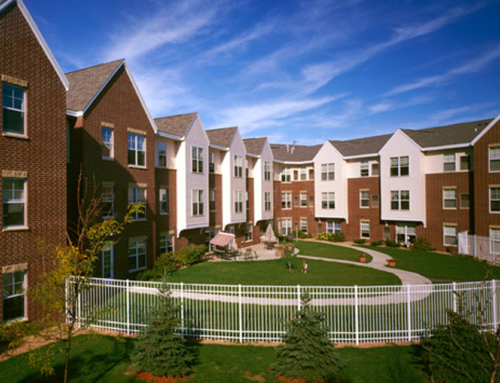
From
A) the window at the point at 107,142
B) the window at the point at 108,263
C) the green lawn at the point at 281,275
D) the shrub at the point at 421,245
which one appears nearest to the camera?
the window at the point at 108,263

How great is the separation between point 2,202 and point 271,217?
1153 inches

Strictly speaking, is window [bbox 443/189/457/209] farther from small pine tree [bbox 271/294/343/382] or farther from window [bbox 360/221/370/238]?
small pine tree [bbox 271/294/343/382]

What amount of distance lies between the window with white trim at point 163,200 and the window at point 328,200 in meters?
21.8

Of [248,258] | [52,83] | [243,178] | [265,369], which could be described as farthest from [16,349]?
[243,178]

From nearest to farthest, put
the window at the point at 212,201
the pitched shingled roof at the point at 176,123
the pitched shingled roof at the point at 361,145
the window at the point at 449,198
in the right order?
the pitched shingled roof at the point at 176,123, the window at the point at 212,201, the window at the point at 449,198, the pitched shingled roof at the point at 361,145

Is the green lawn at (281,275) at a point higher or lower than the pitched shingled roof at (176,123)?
lower

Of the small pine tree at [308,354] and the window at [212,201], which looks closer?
the small pine tree at [308,354]

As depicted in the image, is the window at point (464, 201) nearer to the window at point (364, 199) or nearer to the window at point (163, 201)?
the window at point (364, 199)

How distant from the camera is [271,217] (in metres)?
39.2

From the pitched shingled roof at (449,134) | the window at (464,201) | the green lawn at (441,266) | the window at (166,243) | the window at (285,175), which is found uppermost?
the pitched shingled roof at (449,134)

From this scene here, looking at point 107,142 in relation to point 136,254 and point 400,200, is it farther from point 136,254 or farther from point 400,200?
point 400,200

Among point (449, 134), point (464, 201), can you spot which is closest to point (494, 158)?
point (464, 201)

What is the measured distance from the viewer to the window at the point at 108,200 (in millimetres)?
19125

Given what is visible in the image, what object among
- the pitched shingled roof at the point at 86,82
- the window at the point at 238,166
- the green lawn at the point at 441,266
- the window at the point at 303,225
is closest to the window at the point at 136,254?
the pitched shingled roof at the point at 86,82
